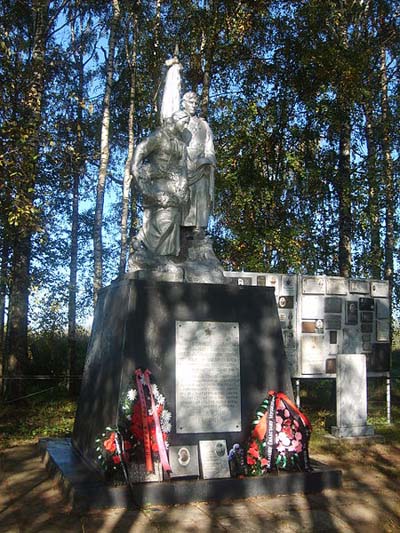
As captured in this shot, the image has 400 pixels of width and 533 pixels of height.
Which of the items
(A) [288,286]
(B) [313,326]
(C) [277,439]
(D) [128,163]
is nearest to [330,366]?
(B) [313,326]

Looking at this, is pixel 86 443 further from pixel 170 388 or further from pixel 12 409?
pixel 12 409

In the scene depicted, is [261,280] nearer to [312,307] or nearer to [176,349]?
[312,307]

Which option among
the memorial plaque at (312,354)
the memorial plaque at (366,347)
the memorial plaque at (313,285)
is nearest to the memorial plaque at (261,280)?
the memorial plaque at (313,285)

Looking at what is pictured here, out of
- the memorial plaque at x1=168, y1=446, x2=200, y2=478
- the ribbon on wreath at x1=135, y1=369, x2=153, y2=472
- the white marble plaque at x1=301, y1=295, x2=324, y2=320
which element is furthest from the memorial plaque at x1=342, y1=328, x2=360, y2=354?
the ribbon on wreath at x1=135, y1=369, x2=153, y2=472

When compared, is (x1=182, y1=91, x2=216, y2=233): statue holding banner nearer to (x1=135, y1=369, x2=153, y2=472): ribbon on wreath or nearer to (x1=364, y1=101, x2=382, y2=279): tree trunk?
(x1=135, y1=369, x2=153, y2=472): ribbon on wreath

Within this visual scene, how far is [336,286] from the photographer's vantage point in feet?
30.0

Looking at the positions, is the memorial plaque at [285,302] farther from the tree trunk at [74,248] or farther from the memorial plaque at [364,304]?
the tree trunk at [74,248]

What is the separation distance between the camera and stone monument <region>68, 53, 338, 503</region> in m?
4.75

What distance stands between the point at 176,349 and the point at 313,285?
14.0 feet

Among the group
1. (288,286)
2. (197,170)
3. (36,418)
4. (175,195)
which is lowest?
(36,418)

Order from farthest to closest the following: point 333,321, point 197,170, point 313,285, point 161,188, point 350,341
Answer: point 350,341, point 333,321, point 313,285, point 197,170, point 161,188

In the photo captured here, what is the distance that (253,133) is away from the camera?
12945 mm

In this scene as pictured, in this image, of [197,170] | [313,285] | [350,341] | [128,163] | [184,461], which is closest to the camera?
[184,461]

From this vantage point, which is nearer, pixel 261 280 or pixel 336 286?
pixel 261 280
